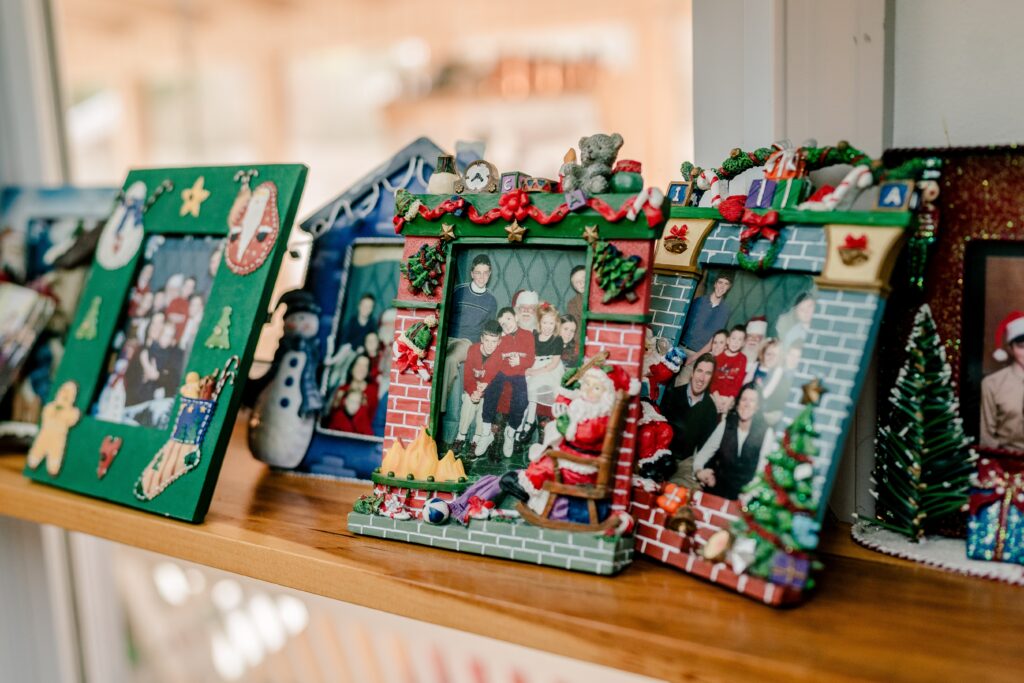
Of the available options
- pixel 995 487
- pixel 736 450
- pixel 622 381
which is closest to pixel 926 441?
pixel 995 487

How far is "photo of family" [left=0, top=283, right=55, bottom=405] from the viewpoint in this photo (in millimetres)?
1130

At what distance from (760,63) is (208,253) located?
68 centimetres

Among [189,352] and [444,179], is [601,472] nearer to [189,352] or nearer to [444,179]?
[444,179]

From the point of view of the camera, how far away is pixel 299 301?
1.05 m

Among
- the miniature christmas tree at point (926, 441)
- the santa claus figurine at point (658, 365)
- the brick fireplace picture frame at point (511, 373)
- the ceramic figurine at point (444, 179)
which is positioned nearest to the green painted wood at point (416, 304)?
the brick fireplace picture frame at point (511, 373)

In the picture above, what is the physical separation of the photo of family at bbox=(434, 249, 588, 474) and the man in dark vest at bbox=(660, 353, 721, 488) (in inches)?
4.2

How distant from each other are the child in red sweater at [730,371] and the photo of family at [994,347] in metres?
0.20

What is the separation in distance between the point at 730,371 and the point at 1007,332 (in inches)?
9.5

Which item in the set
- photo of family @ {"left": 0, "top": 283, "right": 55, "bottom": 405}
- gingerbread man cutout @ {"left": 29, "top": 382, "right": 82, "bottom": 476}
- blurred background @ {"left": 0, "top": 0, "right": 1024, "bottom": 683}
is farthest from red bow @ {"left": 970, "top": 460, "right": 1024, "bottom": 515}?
photo of family @ {"left": 0, "top": 283, "right": 55, "bottom": 405}

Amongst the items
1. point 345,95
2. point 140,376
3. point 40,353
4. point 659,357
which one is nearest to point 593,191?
point 659,357

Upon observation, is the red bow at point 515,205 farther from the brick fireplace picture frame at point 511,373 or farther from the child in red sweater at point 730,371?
the child in red sweater at point 730,371

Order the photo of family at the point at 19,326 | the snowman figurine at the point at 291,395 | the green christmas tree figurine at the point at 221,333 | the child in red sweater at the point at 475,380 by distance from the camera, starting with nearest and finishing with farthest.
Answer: the child in red sweater at the point at 475,380, the green christmas tree figurine at the point at 221,333, the snowman figurine at the point at 291,395, the photo of family at the point at 19,326

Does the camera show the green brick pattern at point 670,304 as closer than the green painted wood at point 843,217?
No

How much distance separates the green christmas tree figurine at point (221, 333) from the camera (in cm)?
90
